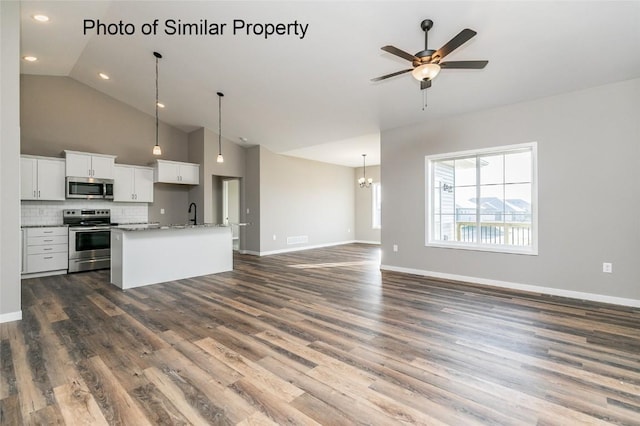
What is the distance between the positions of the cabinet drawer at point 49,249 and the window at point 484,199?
6.59 metres

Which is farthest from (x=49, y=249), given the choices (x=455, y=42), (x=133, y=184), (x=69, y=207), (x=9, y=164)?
(x=455, y=42)

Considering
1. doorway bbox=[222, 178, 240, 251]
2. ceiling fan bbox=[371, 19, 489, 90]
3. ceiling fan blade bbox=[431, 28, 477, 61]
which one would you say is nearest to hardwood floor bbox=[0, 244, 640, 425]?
ceiling fan bbox=[371, 19, 489, 90]

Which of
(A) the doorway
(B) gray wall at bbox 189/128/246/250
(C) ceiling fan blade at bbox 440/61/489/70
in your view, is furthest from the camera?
(A) the doorway

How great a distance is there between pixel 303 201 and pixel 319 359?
22.5ft

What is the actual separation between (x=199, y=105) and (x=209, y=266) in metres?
3.23

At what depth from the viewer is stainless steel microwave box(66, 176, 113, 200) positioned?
561cm

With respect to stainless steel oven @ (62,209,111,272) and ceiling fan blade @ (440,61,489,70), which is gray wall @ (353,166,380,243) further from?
ceiling fan blade @ (440,61,489,70)

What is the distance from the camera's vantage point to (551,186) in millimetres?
4133

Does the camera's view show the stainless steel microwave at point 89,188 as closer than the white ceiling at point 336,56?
No

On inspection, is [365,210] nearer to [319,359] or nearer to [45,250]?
[45,250]

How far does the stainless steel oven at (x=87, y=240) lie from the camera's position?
5.56 meters

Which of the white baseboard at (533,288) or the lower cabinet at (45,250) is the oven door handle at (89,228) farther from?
the white baseboard at (533,288)

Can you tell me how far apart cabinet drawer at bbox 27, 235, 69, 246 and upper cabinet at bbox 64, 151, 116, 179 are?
1171 mm

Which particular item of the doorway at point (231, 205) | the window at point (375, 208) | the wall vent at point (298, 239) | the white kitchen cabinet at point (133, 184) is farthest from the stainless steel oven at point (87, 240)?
the window at point (375, 208)
